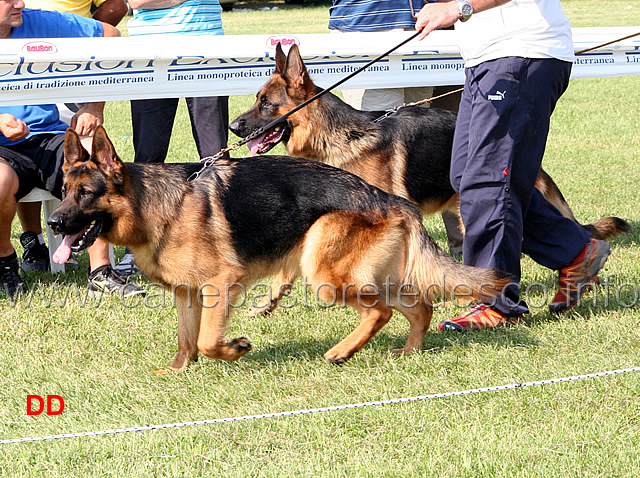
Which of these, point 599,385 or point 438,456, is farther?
point 599,385

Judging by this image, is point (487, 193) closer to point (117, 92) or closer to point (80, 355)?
point (80, 355)

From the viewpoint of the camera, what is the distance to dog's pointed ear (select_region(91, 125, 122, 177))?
3.53 m

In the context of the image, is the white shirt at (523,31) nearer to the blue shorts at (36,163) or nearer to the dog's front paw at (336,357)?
the dog's front paw at (336,357)

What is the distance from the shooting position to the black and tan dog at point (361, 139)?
5.01 m

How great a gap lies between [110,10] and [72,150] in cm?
313

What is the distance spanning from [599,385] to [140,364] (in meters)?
2.28

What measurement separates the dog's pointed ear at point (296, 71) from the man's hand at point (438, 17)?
1422mm

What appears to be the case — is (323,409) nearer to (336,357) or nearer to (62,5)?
(336,357)

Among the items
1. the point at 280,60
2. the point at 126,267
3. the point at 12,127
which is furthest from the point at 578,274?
the point at 12,127

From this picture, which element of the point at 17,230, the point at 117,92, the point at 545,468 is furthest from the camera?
the point at 17,230

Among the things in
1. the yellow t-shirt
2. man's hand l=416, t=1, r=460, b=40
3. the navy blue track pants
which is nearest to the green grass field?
the navy blue track pants

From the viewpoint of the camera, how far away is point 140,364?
4.01 m

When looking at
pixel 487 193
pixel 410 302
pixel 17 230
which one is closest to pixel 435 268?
pixel 410 302

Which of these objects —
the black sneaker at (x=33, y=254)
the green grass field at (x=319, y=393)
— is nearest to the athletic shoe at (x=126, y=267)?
the green grass field at (x=319, y=393)
